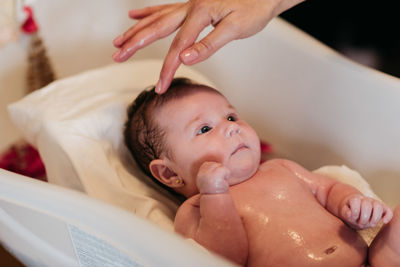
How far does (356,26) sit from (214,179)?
1779mm

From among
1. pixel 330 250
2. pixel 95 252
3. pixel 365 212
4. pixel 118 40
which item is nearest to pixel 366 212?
pixel 365 212

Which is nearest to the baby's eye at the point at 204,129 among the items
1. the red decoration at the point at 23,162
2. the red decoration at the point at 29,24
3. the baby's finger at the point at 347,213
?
the baby's finger at the point at 347,213

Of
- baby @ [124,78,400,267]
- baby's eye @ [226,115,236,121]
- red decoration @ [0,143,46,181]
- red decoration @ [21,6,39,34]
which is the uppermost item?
red decoration @ [21,6,39,34]

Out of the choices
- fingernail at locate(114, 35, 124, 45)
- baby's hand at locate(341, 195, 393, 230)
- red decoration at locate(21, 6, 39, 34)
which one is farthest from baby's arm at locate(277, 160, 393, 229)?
red decoration at locate(21, 6, 39, 34)

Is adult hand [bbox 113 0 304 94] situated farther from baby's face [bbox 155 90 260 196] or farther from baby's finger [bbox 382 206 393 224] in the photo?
baby's finger [bbox 382 206 393 224]

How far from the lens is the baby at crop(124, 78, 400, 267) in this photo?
99 centimetres

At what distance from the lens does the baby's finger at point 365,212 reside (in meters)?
0.97

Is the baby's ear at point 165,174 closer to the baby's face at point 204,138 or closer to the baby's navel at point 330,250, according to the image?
the baby's face at point 204,138

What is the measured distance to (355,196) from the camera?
100 cm

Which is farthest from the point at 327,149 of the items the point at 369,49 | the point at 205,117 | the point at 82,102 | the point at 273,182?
the point at 369,49

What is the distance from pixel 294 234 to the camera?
3.42ft

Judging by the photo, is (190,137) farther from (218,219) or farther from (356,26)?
(356,26)

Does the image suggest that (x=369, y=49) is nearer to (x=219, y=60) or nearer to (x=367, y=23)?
(x=367, y=23)

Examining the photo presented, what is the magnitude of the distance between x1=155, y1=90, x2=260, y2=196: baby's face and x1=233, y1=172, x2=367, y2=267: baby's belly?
9 cm
